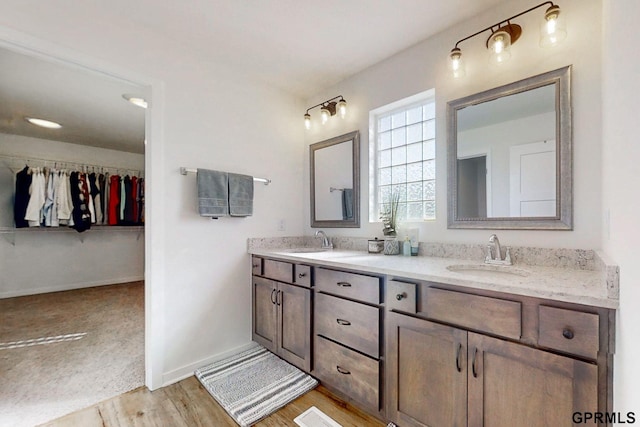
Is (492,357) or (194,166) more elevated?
(194,166)

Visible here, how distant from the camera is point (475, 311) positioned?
1.16 m

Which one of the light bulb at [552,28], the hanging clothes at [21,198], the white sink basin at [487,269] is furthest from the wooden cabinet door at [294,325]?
the hanging clothes at [21,198]

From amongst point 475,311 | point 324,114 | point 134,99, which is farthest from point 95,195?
point 475,311

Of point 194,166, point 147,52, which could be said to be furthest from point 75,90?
point 194,166

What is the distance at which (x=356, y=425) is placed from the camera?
1.52 meters

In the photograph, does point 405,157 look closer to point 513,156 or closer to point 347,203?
point 347,203

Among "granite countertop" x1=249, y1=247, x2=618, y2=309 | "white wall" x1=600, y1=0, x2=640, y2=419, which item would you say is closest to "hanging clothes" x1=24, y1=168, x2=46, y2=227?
"granite countertop" x1=249, y1=247, x2=618, y2=309

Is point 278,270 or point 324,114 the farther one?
point 324,114

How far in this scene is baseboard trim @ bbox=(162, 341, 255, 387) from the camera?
1941 millimetres

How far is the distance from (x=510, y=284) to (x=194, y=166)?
2093mm

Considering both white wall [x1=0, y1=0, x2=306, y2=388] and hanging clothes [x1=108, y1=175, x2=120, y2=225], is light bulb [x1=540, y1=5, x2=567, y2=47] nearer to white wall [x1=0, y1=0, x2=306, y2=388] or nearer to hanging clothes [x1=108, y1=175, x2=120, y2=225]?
white wall [x1=0, y1=0, x2=306, y2=388]

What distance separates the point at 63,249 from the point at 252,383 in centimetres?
444

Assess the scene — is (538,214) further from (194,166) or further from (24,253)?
(24,253)

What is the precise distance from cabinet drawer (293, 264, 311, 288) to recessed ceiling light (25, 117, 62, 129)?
384 cm
